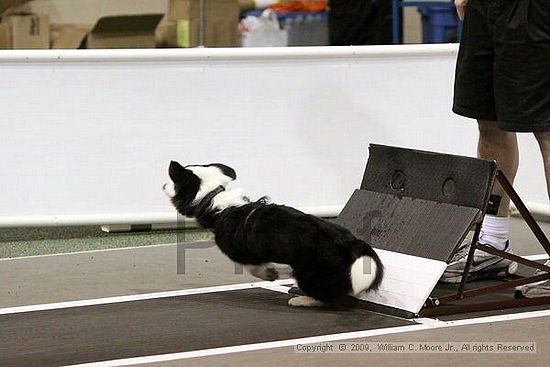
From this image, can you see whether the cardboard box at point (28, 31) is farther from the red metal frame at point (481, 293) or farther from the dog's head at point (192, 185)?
the red metal frame at point (481, 293)

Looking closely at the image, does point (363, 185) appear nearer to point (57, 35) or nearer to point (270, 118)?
point (270, 118)

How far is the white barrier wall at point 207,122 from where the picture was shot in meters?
5.53

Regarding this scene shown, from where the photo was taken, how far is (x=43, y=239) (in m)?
5.59

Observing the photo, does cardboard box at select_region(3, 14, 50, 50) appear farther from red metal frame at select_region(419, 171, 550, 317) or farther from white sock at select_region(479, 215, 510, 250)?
red metal frame at select_region(419, 171, 550, 317)

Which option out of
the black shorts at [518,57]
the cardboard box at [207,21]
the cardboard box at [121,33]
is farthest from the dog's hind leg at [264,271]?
the cardboard box at [207,21]

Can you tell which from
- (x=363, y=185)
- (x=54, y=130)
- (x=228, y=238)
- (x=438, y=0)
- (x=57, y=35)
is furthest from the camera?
(x=438, y=0)

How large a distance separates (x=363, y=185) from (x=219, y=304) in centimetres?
77

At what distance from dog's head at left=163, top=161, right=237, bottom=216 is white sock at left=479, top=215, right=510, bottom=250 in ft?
3.61

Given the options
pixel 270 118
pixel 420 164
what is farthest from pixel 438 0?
pixel 420 164

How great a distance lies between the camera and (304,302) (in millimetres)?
4195

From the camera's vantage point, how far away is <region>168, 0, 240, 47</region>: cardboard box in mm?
8875

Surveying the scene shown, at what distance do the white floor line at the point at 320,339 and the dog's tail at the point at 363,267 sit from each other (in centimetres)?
18

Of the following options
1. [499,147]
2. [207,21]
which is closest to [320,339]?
[499,147]

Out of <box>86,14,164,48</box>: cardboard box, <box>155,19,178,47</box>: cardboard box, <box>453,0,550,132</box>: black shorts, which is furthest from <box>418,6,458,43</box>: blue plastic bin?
<box>453,0,550,132</box>: black shorts
